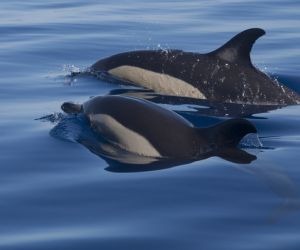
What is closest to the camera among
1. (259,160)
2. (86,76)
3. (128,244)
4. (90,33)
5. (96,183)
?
(128,244)

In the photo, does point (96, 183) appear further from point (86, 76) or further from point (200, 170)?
point (86, 76)

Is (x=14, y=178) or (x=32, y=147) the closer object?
(x=14, y=178)

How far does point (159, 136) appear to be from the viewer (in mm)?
8703

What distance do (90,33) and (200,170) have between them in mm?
10670

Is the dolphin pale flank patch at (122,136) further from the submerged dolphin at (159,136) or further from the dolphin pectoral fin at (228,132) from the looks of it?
the dolphin pectoral fin at (228,132)

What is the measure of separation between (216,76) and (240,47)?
63cm

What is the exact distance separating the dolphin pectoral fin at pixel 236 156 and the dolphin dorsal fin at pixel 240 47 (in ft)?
12.6

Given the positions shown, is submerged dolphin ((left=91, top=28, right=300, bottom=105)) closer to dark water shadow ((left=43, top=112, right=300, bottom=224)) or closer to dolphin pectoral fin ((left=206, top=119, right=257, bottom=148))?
dark water shadow ((left=43, top=112, right=300, bottom=224))

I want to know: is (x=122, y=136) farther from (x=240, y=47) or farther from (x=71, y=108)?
(x=240, y=47)

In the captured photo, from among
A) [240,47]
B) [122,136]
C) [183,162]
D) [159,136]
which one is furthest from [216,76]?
[183,162]

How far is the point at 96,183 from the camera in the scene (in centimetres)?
789

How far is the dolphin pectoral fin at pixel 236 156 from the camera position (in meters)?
8.49

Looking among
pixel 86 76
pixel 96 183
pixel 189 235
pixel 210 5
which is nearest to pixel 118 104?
pixel 96 183

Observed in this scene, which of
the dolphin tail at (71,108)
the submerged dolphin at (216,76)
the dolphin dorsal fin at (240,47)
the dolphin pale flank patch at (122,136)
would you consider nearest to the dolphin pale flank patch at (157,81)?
the submerged dolphin at (216,76)
